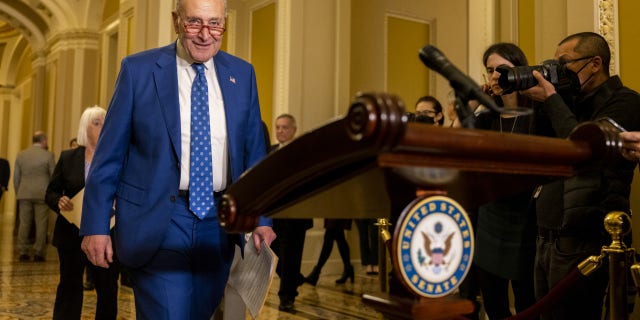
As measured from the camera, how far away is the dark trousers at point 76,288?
3.51 m

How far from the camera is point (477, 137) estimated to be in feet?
2.73

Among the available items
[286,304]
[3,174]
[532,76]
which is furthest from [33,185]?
[532,76]

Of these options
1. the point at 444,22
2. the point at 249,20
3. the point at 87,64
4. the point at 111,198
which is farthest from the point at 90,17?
the point at 111,198

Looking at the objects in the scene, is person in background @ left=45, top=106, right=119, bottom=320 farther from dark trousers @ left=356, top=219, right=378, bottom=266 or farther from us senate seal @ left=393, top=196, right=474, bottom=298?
dark trousers @ left=356, top=219, right=378, bottom=266

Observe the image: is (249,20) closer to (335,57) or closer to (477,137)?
(335,57)

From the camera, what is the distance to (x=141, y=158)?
1.88 m

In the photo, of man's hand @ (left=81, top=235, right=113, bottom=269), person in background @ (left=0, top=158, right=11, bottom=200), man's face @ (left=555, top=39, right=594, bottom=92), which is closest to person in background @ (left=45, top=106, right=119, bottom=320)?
man's hand @ (left=81, top=235, right=113, bottom=269)

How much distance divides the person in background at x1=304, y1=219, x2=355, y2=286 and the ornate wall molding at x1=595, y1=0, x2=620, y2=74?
9.36 ft

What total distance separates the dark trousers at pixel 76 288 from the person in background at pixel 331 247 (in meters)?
Result: 2.51

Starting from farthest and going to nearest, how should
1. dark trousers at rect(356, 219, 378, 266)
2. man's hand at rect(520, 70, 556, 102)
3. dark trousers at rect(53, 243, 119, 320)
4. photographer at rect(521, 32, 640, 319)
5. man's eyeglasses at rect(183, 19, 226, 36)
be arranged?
dark trousers at rect(356, 219, 378, 266) < dark trousers at rect(53, 243, 119, 320) < photographer at rect(521, 32, 640, 319) < man's hand at rect(520, 70, 556, 102) < man's eyeglasses at rect(183, 19, 226, 36)

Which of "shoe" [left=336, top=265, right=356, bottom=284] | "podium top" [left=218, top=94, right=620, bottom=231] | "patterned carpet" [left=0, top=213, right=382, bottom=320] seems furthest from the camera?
"shoe" [left=336, top=265, right=356, bottom=284]

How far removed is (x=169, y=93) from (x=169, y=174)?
25 cm

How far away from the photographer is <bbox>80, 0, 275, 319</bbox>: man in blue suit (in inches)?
71.4

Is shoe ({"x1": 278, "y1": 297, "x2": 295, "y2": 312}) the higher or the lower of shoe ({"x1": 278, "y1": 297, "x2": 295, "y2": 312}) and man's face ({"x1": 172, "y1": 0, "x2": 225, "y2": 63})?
the lower
